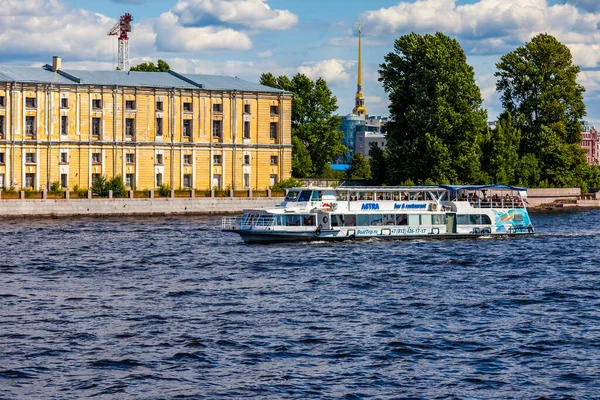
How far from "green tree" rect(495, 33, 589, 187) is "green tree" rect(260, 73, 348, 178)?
1884cm

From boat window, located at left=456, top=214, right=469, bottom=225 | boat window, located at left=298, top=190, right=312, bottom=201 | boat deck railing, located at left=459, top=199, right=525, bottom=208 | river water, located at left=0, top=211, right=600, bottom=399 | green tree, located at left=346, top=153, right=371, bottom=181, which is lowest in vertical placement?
river water, located at left=0, top=211, right=600, bottom=399

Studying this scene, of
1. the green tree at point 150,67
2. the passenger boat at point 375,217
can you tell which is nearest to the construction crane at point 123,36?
the green tree at point 150,67

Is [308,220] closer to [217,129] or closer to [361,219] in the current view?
[361,219]

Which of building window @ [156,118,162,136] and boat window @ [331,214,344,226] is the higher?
building window @ [156,118,162,136]

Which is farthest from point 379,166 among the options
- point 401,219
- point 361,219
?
point 361,219

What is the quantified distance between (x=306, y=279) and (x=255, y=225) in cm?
1794

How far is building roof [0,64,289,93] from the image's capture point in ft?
370

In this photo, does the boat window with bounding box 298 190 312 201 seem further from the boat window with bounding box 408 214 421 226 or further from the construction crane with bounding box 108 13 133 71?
the construction crane with bounding box 108 13 133 71

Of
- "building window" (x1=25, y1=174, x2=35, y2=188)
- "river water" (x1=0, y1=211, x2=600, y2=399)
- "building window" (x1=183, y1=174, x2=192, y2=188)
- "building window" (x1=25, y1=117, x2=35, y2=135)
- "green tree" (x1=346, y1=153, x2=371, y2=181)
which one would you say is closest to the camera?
"river water" (x1=0, y1=211, x2=600, y2=399)

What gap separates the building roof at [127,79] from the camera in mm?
112812

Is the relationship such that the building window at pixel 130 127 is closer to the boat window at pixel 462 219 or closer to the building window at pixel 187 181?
the building window at pixel 187 181

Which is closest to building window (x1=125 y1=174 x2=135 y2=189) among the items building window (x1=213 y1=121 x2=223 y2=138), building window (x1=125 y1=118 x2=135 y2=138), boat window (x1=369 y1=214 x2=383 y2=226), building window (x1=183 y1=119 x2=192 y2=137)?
building window (x1=125 y1=118 x2=135 y2=138)

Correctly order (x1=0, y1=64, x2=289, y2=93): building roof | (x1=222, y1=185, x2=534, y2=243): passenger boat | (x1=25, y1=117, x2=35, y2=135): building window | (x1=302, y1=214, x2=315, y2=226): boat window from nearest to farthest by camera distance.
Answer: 1. (x1=222, y1=185, x2=534, y2=243): passenger boat
2. (x1=302, y1=214, x2=315, y2=226): boat window
3. (x1=25, y1=117, x2=35, y2=135): building window
4. (x1=0, y1=64, x2=289, y2=93): building roof

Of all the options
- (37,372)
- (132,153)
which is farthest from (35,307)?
(132,153)
